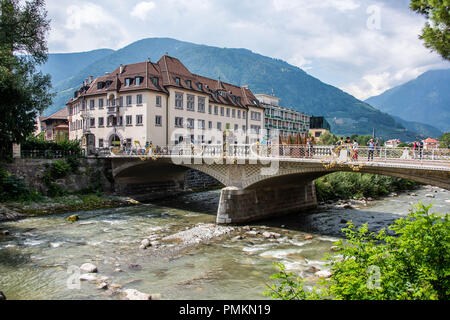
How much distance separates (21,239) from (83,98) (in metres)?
37.5

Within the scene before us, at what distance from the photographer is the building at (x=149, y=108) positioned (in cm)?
4753

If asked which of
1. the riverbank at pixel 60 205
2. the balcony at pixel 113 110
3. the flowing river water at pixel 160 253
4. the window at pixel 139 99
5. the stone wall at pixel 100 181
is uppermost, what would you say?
the window at pixel 139 99

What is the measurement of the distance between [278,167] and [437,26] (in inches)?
554

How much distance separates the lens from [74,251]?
1905 centimetres

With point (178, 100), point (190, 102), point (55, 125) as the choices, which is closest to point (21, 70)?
point (178, 100)

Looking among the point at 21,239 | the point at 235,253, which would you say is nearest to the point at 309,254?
the point at 235,253

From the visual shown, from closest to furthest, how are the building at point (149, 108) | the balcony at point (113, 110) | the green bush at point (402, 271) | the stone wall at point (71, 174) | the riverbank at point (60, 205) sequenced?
the green bush at point (402, 271), the riverbank at point (60, 205), the stone wall at point (71, 174), the building at point (149, 108), the balcony at point (113, 110)

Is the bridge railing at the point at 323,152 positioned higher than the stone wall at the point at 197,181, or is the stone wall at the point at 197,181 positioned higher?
the bridge railing at the point at 323,152

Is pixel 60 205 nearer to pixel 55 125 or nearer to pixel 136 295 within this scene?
pixel 136 295

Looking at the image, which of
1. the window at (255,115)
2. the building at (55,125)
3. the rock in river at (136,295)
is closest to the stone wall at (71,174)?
the rock in river at (136,295)

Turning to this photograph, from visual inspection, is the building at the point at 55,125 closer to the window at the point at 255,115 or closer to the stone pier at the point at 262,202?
the window at the point at 255,115

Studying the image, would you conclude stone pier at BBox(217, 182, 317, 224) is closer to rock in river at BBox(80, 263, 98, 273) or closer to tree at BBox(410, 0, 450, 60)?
rock in river at BBox(80, 263, 98, 273)

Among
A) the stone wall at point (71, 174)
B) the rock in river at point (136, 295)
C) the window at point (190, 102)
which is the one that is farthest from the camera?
the window at point (190, 102)

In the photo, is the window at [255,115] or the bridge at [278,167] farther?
the window at [255,115]
